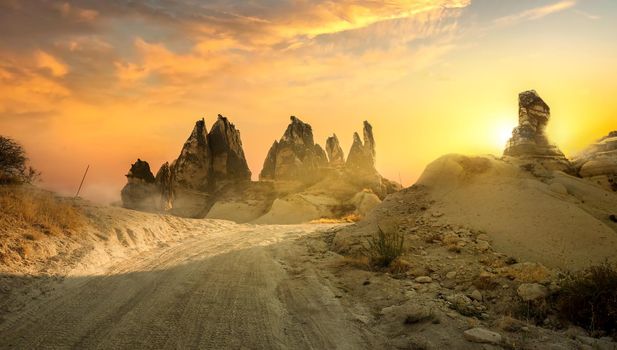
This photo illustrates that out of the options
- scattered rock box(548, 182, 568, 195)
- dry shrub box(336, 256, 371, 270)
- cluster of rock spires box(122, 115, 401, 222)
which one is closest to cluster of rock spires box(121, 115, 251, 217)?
cluster of rock spires box(122, 115, 401, 222)

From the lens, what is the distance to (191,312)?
6676mm

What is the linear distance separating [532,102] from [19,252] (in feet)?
92.9

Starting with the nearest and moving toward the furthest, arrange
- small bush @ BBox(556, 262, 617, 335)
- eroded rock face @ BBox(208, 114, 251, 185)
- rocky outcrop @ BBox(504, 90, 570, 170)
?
1. small bush @ BBox(556, 262, 617, 335)
2. rocky outcrop @ BBox(504, 90, 570, 170)
3. eroded rock face @ BBox(208, 114, 251, 185)

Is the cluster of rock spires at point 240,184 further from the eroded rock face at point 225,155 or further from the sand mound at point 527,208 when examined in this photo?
the sand mound at point 527,208

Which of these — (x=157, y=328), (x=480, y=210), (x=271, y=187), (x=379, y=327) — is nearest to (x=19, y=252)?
(x=157, y=328)

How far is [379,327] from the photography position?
645 centimetres

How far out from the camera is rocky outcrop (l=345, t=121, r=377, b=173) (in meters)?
70.6

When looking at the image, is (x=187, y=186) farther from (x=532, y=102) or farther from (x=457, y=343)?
(x=457, y=343)

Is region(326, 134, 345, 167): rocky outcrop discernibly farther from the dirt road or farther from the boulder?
the dirt road

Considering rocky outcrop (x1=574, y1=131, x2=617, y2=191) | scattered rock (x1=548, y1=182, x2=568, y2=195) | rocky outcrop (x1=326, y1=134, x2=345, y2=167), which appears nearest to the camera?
scattered rock (x1=548, y1=182, x2=568, y2=195)

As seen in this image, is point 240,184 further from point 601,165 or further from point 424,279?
point 424,279

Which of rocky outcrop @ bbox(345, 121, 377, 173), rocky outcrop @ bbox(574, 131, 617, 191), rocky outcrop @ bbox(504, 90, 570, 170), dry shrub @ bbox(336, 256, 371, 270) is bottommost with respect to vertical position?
dry shrub @ bbox(336, 256, 371, 270)

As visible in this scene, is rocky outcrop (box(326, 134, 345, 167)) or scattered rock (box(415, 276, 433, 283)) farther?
rocky outcrop (box(326, 134, 345, 167))

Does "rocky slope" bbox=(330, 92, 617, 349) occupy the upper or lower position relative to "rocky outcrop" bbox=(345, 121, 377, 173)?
lower
